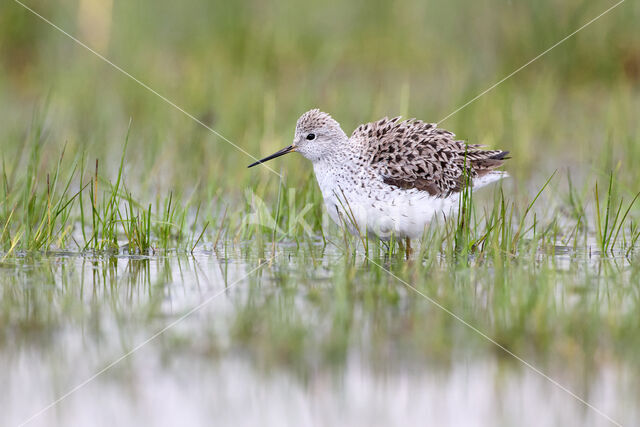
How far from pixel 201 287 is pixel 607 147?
514cm

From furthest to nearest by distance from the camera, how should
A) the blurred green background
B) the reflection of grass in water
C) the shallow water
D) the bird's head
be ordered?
1. the blurred green background
2. the bird's head
3. the reflection of grass in water
4. the shallow water

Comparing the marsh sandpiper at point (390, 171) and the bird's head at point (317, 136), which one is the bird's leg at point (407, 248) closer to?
the marsh sandpiper at point (390, 171)

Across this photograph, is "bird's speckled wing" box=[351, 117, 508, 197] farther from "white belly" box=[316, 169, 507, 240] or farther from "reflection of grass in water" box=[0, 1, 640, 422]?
"reflection of grass in water" box=[0, 1, 640, 422]

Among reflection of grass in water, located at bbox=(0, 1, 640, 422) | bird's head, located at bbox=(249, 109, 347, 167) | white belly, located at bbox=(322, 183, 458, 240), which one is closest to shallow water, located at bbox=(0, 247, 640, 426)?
reflection of grass in water, located at bbox=(0, 1, 640, 422)

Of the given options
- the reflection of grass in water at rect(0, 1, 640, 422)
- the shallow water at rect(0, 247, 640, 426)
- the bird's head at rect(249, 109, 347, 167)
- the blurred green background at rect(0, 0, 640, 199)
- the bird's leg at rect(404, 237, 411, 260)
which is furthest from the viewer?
the blurred green background at rect(0, 0, 640, 199)

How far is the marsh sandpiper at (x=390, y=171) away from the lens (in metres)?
7.17

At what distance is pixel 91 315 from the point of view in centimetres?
533

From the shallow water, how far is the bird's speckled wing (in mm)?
1396

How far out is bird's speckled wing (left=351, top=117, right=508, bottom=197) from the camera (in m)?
7.41

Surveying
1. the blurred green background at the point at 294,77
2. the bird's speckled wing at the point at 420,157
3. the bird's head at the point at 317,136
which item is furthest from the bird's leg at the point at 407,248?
the blurred green background at the point at 294,77

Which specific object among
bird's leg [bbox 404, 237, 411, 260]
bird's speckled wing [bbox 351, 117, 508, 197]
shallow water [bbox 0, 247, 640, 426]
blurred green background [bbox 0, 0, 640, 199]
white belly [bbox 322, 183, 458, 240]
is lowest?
shallow water [bbox 0, 247, 640, 426]

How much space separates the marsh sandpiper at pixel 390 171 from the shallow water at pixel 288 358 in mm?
1087

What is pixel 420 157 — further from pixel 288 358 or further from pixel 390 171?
pixel 288 358

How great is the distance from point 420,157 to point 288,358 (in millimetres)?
3314
